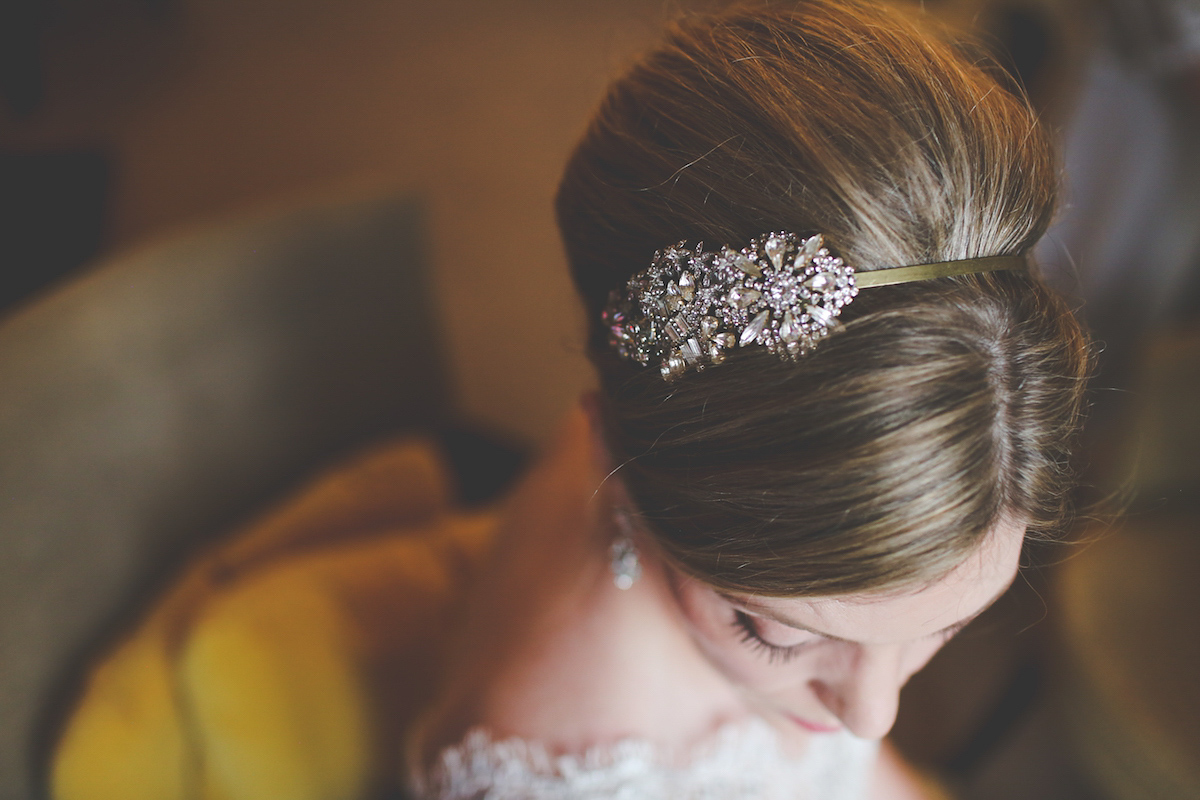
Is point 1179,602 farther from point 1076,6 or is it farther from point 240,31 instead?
point 240,31

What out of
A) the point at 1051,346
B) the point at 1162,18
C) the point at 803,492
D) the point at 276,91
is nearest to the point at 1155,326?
the point at 1162,18

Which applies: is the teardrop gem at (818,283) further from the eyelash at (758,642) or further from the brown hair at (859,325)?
the eyelash at (758,642)

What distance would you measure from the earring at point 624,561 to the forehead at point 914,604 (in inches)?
9.6

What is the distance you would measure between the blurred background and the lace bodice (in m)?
0.20

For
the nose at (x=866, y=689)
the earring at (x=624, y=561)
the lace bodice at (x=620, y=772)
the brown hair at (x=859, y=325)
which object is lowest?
the lace bodice at (x=620, y=772)

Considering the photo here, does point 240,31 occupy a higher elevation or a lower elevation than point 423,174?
higher

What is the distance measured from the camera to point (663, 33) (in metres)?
0.69

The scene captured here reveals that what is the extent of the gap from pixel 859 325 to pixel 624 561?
16.8 inches

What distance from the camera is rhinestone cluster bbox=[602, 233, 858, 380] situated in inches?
19.5

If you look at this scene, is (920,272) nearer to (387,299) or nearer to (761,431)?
(761,431)

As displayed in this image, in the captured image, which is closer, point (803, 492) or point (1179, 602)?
point (803, 492)

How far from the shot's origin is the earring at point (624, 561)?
811mm

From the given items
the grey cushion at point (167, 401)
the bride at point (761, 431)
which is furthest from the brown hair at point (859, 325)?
the grey cushion at point (167, 401)

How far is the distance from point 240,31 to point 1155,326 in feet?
8.18
